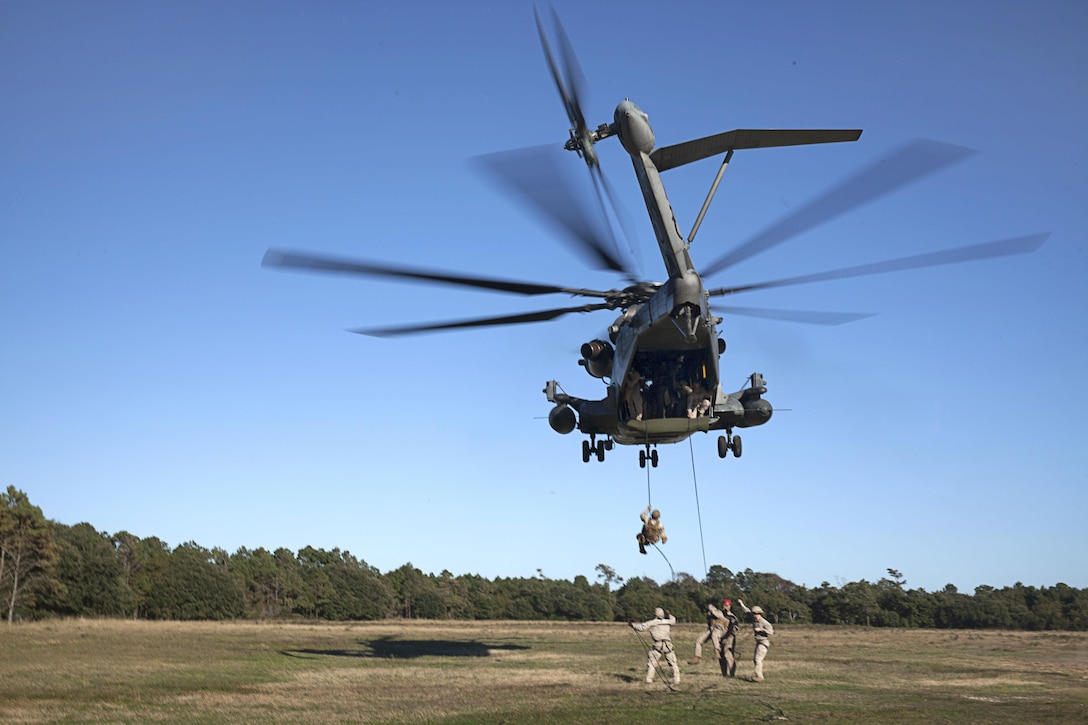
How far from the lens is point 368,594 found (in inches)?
2527

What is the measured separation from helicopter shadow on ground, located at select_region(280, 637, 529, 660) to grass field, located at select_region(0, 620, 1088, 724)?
0.29 feet

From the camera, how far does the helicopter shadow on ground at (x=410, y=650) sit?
2516cm

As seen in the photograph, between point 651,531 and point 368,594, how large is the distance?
49.5 meters

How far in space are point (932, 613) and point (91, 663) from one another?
1895 inches

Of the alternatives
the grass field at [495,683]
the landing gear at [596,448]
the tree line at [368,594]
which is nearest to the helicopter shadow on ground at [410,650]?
the grass field at [495,683]

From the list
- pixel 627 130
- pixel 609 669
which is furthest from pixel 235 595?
pixel 627 130

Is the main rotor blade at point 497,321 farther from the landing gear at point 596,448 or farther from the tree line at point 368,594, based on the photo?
the tree line at point 368,594

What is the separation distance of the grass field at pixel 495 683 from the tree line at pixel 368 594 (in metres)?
16.5

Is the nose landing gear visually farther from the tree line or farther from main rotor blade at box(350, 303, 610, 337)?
the tree line

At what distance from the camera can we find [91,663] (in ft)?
67.2

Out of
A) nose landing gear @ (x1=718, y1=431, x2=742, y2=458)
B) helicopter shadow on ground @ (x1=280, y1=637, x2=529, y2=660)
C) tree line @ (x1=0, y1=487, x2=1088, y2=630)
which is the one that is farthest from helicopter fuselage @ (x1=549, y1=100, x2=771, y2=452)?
tree line @ (x1=0, y1=487, x2=1088, y2=630)

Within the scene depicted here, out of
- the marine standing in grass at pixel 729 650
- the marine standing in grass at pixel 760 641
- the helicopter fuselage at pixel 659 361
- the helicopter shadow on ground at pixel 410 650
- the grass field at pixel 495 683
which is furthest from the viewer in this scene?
the helicopter shadow on ground at pixel 410 650

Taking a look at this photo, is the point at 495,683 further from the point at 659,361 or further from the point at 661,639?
the point at 659,361

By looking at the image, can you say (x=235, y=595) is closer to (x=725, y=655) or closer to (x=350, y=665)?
(x=350, y=665)
